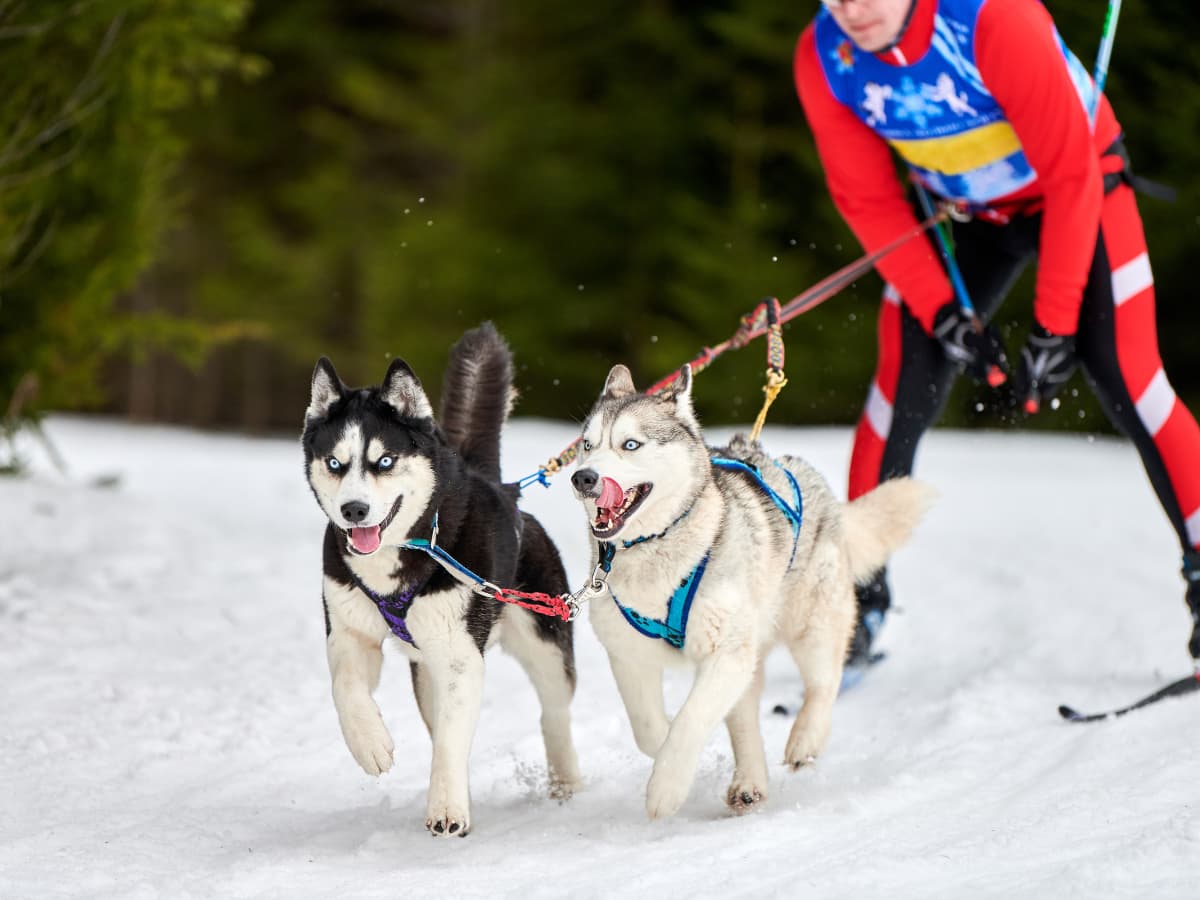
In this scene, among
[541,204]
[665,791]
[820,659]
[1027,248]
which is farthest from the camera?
[541,204]

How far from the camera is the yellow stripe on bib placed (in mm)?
4395

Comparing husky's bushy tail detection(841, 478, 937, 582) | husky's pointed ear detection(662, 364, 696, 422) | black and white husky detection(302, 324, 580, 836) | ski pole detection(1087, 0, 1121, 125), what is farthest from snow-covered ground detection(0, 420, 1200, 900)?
ski pole detection(1087, 0, 1121, 125)

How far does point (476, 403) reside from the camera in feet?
12.6

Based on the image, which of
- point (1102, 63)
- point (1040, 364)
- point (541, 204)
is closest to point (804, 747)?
point (1040, 364)

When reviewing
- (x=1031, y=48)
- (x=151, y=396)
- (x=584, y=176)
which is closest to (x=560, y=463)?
(x=1031, y=48)

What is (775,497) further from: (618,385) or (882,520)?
(882,520)

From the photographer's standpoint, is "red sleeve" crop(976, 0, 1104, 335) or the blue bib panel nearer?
"red sleeve" crop(976, 0, 1104, 335)

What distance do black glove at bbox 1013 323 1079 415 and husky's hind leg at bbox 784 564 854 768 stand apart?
0.95m

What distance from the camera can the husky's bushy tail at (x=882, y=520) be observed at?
4.15 m

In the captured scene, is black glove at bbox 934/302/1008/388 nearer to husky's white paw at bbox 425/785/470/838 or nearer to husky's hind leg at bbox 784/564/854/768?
husky's hind leg at bbox 784/564/854/768

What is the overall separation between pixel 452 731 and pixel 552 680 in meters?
0.50

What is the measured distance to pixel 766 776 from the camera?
3557 millimetres

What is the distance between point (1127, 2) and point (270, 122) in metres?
13.6

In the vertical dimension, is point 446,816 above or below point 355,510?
below
